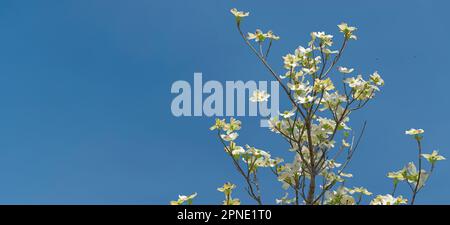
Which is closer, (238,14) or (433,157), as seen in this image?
(433,157)

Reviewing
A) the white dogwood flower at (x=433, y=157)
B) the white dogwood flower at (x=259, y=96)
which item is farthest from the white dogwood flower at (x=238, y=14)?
the white dogwood flower at (x=433, y=157)

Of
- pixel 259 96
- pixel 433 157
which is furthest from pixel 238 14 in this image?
pixel 433 157

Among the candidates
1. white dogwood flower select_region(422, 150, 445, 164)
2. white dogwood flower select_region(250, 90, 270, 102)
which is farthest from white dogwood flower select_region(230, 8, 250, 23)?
white dogwood flower select_region(422, 150, 445, 164)

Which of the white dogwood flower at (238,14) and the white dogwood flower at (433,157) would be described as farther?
the white dogwood flower at (238,14)

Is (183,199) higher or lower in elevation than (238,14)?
lower

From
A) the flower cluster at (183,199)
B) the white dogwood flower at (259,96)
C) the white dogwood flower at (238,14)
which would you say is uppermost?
the white dogwood flower at (238,14)

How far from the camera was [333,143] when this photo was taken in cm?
357

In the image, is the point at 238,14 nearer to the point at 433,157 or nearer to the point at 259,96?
the point at 259,96

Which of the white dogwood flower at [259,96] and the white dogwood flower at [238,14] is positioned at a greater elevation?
the white dogwood flower at [238,14]

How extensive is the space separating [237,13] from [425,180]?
166 centimetres

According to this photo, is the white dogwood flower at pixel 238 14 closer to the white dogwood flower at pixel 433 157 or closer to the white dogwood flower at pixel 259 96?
the white dogwood flower at pixel 259 96
